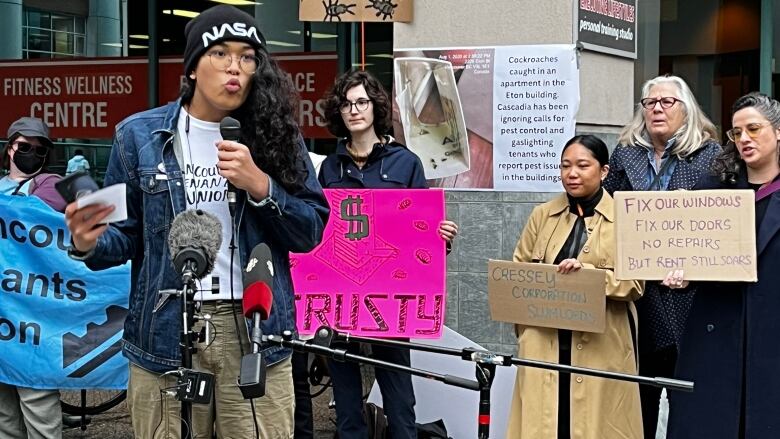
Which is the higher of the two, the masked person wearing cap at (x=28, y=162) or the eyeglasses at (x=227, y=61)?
the eyeglasses at (x=227, y=61)

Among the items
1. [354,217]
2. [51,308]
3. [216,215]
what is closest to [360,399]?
[354,217]

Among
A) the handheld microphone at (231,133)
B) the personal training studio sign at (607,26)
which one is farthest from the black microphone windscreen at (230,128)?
the personal training studio sign at (607,26)

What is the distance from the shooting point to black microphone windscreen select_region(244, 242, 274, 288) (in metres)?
3.25

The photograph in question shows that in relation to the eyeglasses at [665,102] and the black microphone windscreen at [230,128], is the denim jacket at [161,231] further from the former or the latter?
the eyeglasses at [665,102]

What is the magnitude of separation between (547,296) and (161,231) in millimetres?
2222

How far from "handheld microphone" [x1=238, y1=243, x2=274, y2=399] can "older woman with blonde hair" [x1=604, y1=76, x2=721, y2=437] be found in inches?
113

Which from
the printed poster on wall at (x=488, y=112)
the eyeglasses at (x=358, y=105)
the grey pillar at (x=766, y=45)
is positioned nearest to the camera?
the eyeglasses at (x=358, y=105)

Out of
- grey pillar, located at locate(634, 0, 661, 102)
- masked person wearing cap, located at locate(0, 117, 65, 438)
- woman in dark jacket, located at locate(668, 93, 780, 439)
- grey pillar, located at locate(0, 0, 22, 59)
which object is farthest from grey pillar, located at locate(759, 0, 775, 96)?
grey pillar, located at locate(0, 0, 22, 59)

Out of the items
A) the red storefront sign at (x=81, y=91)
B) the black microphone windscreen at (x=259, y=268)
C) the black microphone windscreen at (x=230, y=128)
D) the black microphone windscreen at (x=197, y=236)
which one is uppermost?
the red storefront sign at (x=81, y=91)

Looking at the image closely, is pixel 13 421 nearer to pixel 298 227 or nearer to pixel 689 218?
pixel 298 227

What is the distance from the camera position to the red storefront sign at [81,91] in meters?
10.7

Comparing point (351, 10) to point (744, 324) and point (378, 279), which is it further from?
point (744, 324)

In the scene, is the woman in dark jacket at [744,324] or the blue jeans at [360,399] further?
the blue jeans at [360,399]

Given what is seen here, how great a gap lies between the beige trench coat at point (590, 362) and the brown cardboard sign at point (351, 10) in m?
1.98
